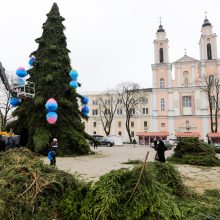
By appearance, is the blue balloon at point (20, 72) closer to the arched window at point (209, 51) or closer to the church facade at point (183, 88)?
the church facade at point (183, 88)

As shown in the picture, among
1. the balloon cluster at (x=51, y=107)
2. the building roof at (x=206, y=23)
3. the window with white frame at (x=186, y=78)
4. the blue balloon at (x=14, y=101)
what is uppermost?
the building roof at (x=206, y=23)

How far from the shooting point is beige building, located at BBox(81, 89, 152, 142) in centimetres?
6147

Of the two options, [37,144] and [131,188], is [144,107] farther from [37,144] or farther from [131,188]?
[131,188]

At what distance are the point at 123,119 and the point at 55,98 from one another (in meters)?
44.8

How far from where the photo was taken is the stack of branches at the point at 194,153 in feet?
50.2

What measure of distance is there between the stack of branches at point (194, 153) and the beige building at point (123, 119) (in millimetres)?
42007

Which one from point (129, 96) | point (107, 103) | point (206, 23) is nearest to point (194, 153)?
point (129, 96)

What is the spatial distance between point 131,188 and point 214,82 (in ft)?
173

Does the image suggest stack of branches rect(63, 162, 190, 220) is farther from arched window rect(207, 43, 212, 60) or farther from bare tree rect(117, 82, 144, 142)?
arched window rect(207, 43, 212, 60)

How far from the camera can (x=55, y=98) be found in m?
20.3

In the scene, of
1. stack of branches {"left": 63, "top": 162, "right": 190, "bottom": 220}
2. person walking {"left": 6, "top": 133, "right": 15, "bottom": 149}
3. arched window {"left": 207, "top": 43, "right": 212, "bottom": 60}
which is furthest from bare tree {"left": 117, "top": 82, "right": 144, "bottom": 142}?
stack of branches {"left": 63, "top": 162, "right": 190, "bottom": 220}

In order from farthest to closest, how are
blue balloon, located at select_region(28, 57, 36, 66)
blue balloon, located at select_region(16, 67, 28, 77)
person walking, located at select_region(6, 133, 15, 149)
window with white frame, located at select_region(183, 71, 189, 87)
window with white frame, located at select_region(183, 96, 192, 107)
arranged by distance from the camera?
1. window with white frame, located at select_region(183, 71, 189, 87)
2. window with white frame, located at select_region(183, 96, 192, 107)
3. blue balloon, located at select_region(28, 57, 36, 66)
4. person walking, located at select_region(6, 133, 15, 149)
5. blue balloon, located at select_region(16, 67, 28, 77)

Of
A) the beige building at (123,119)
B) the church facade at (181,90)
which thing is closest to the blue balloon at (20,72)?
the church facade at (181,90)

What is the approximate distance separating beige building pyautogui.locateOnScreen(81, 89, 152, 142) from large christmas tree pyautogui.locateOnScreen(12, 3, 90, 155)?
128 feet
